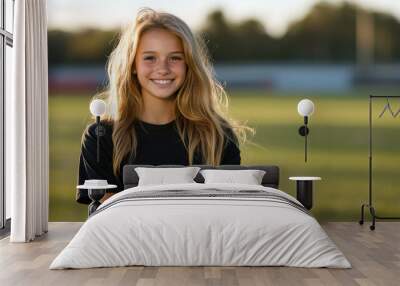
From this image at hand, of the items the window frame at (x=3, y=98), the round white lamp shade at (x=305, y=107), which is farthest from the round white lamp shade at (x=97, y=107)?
the round white lamp shade at (x=305, y=107)

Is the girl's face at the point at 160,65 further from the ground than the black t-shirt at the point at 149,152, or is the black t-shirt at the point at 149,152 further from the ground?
the girl's face at the point at 160,65

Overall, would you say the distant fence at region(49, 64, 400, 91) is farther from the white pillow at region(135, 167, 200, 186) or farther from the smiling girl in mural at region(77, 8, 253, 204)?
the white pillow at region(135, 167, 200, 186)

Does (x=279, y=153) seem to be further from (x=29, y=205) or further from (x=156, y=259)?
(x=156, y=259)

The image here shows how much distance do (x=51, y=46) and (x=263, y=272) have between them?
4532 millimetres

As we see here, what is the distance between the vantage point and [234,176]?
7215 mm

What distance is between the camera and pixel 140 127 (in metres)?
7.86

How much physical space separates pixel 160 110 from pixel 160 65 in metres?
0.49

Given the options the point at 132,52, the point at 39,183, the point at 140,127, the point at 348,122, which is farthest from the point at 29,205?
the point at 348,122

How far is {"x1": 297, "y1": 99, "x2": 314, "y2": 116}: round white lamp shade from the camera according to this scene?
7871mm

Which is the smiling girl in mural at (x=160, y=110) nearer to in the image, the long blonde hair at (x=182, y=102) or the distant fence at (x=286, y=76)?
the long blonde hair at (x=182, y=102)

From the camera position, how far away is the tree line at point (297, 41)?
8.37 m

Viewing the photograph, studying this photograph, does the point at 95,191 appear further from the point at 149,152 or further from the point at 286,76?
the point at 286,76

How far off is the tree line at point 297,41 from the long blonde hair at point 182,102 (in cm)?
42

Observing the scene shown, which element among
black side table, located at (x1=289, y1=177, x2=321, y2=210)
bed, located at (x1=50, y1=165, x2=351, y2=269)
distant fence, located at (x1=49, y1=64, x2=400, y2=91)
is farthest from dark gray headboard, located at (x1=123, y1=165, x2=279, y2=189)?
bed, located at (x1=50, y1=165, x2=351, y2=269)
